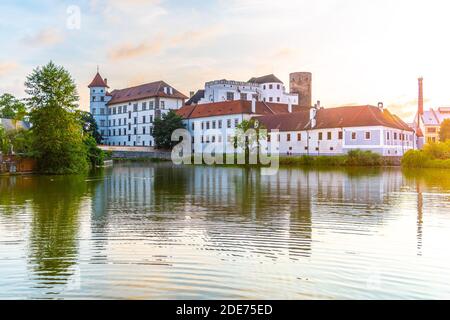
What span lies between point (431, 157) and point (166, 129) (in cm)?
5143

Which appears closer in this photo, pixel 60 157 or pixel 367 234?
pixel 367 234

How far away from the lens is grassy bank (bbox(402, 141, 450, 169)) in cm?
6259

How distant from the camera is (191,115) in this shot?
109 m

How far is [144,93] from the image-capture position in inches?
4798

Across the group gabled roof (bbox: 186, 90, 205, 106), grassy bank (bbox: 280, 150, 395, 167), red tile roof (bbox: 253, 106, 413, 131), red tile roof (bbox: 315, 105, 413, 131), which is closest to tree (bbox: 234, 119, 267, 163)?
red tile roof (bbox: 253, 106, 413, 131)

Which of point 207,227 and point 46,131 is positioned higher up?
point 46,131

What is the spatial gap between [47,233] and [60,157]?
35235 millimetres

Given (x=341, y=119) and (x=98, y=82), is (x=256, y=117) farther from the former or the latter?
(x=98, y=82)

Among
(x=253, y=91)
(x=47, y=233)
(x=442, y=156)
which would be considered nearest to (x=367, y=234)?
(x=47, y=233)

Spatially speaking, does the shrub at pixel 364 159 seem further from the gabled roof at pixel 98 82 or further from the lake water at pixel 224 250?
the gabled roof at pixel 98 82

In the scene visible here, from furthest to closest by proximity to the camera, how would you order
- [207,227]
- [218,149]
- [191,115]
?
[191,115], [218,149], [207,227]

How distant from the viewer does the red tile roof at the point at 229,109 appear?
329 ft

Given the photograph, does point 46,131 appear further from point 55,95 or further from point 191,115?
point 191,115

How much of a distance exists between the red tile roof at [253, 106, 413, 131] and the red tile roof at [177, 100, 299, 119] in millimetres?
7957
